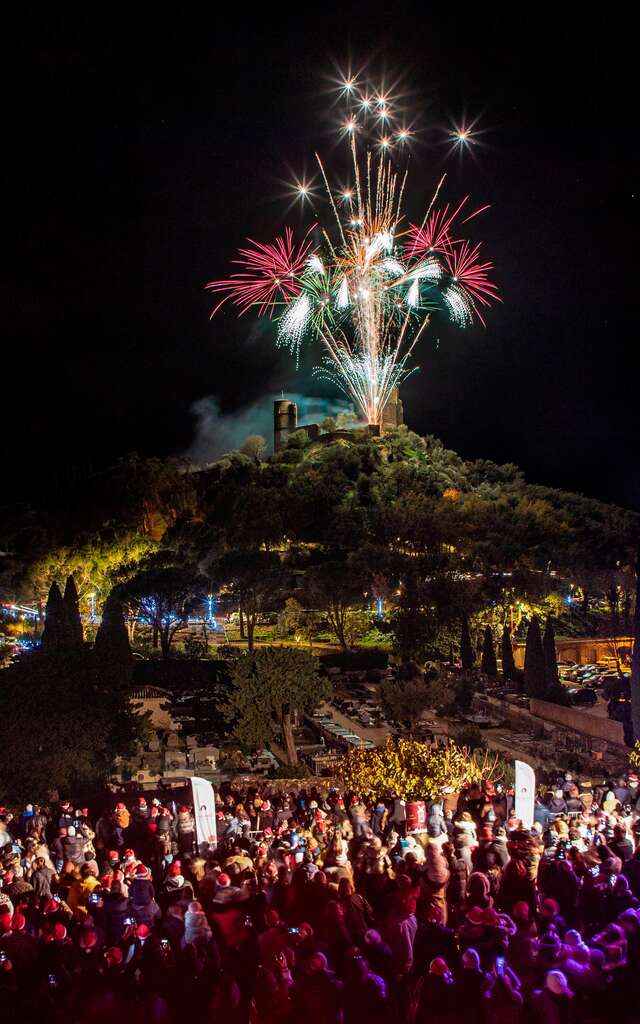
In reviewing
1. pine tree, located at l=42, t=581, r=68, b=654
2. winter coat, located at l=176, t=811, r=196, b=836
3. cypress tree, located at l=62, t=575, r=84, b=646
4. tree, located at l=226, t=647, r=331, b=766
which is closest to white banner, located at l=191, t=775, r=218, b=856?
winter coat, located at l=176, t=811, r=196, b=836

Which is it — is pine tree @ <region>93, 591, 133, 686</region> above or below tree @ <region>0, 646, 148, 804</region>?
above

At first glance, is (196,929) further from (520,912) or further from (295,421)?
(295,421)

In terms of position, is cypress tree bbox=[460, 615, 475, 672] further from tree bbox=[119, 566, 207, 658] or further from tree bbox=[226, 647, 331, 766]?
tree bbox=[226, 647, 331, 766]

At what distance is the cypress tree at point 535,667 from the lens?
1058 inches

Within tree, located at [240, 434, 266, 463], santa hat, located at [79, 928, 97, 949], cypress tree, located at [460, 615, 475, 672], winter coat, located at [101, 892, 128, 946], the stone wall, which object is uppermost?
tree, located at [240, 434, 266, 463]

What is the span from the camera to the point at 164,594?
36656 mm

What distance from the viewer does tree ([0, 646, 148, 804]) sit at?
48.0 ft

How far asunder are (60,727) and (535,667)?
679 inches

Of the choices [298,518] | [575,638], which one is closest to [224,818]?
[575,638]

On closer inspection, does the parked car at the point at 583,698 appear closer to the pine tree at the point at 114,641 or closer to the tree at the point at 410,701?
the tree at the point at 410,701

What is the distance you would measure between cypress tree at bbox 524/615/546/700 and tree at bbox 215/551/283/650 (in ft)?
46.6

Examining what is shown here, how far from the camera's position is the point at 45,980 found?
533 centimetres

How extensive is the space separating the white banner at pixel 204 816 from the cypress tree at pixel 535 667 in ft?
60.2

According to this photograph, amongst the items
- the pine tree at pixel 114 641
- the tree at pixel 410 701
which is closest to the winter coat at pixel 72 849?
the pine tree at pixel 114 641
